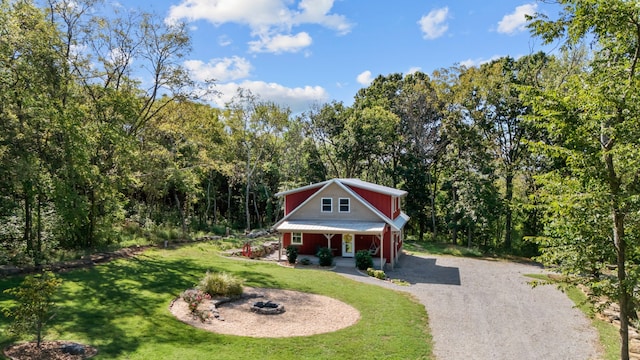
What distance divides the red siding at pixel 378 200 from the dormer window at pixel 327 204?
2.01 metres

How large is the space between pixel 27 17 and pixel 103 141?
615 cm

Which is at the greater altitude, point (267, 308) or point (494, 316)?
point (267, 308)

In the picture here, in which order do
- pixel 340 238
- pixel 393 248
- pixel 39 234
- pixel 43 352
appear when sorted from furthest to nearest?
pixel 340 238 → pixel 393 248 → pixel 39 234 → pixel 43 352

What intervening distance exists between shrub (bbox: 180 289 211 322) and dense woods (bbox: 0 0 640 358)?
7.45m

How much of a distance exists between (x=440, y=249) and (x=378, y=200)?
9.97m

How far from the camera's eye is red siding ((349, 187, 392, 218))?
83.3 ft

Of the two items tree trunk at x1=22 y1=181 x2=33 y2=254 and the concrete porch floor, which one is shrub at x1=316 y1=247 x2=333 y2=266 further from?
tree trunk at x1=22 y1=181 x2=33 y2=254

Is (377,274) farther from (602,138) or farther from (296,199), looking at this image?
(602,138)

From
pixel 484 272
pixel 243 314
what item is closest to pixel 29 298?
pixel 243 314

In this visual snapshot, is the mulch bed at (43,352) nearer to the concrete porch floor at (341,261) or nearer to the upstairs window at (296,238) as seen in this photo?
the concrete porch floor at (341,261)

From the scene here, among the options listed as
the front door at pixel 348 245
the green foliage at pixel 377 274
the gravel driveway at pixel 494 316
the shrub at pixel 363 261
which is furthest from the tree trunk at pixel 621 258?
the front door at pixel 348 245

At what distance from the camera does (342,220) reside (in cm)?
2572

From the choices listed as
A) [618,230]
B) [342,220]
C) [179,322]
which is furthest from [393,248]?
[618,230]

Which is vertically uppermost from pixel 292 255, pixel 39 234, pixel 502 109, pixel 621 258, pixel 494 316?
pixel 502 109
